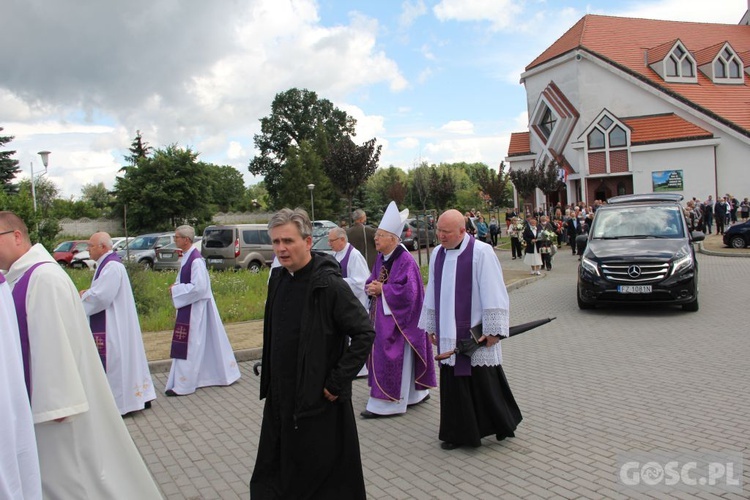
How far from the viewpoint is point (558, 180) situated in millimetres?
38500

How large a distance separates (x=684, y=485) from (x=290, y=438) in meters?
2.83

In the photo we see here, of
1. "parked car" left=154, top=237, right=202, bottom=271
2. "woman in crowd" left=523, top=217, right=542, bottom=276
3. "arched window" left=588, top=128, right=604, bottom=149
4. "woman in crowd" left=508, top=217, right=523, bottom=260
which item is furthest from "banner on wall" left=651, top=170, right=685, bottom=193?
"parked car" left=154, top=237, right=202, bottom=271

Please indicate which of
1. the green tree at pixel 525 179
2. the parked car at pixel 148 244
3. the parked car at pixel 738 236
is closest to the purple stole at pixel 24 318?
the parked car at pixel 148 244

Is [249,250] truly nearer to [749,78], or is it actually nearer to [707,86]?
[707,86]

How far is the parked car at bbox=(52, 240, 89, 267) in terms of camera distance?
29.3 meters

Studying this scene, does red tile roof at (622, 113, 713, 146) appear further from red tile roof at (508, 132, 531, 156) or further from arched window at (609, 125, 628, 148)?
Result: red tile roof at (508, 132, 531, 156)

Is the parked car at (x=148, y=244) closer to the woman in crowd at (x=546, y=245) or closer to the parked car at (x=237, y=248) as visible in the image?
the parked car at (x=237, y=248)

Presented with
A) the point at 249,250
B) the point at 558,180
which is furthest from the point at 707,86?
the point at 249,250

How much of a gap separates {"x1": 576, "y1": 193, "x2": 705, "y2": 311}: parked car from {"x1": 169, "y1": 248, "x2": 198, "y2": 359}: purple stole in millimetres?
7557

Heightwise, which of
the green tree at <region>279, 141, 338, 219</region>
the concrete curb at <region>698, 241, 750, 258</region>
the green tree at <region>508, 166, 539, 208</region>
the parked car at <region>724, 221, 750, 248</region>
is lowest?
the concrete curb at <region>698, 241, 750, 258</region>

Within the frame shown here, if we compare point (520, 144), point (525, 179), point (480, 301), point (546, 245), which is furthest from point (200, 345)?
point (520, 144)

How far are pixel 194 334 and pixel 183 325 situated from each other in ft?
0.60

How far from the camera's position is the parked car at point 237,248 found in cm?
2152

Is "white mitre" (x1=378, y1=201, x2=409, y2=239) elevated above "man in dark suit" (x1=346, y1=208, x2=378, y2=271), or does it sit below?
above
